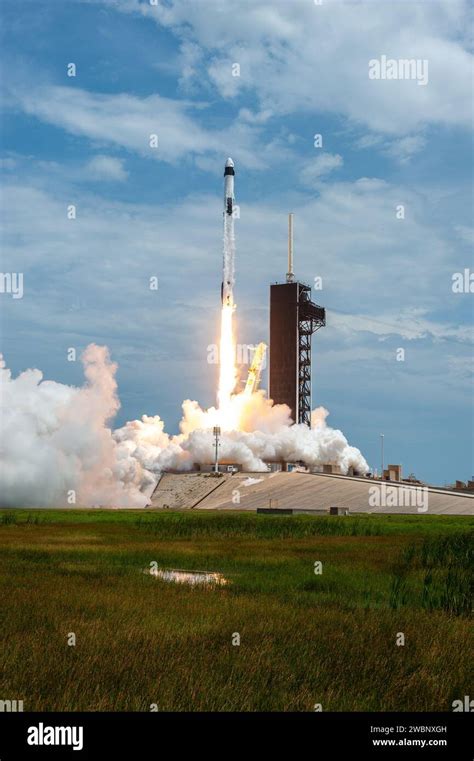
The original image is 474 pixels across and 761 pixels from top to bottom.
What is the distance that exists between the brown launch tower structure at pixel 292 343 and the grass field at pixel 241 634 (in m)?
105

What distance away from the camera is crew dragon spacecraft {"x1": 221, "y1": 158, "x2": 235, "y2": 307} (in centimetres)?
10262

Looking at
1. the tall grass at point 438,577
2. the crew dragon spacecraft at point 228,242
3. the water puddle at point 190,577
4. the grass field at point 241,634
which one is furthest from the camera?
the crew dragon spacecraft at point 228,242

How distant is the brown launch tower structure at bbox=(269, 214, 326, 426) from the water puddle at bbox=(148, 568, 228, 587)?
108157 mm

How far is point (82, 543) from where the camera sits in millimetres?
37812

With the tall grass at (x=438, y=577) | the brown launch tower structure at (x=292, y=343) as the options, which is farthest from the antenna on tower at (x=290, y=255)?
the tall grass at (x=438, y=577)

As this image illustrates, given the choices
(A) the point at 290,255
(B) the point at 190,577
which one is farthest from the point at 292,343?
(B) the point at 190,577

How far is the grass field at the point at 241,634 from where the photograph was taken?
10.5 meters

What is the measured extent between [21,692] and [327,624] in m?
6.91

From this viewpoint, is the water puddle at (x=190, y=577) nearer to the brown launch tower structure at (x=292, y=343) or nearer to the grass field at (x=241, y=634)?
the grass field at (x=241, y=634)

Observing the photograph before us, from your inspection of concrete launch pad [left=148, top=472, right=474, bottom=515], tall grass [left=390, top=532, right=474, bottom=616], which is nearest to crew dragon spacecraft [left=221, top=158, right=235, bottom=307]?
concrete launch pad [left=148, top=472, right=474, bottom=515]

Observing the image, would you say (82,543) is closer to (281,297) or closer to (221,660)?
(221,660)

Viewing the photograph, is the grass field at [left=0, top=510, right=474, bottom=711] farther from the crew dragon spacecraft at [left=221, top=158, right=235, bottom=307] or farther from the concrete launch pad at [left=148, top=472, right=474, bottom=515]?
the crew dragon spacecraft at [left=221, top=158, right=235, bottom=307]

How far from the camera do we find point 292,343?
5285 inches

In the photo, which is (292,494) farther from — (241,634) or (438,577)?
(241,634)
